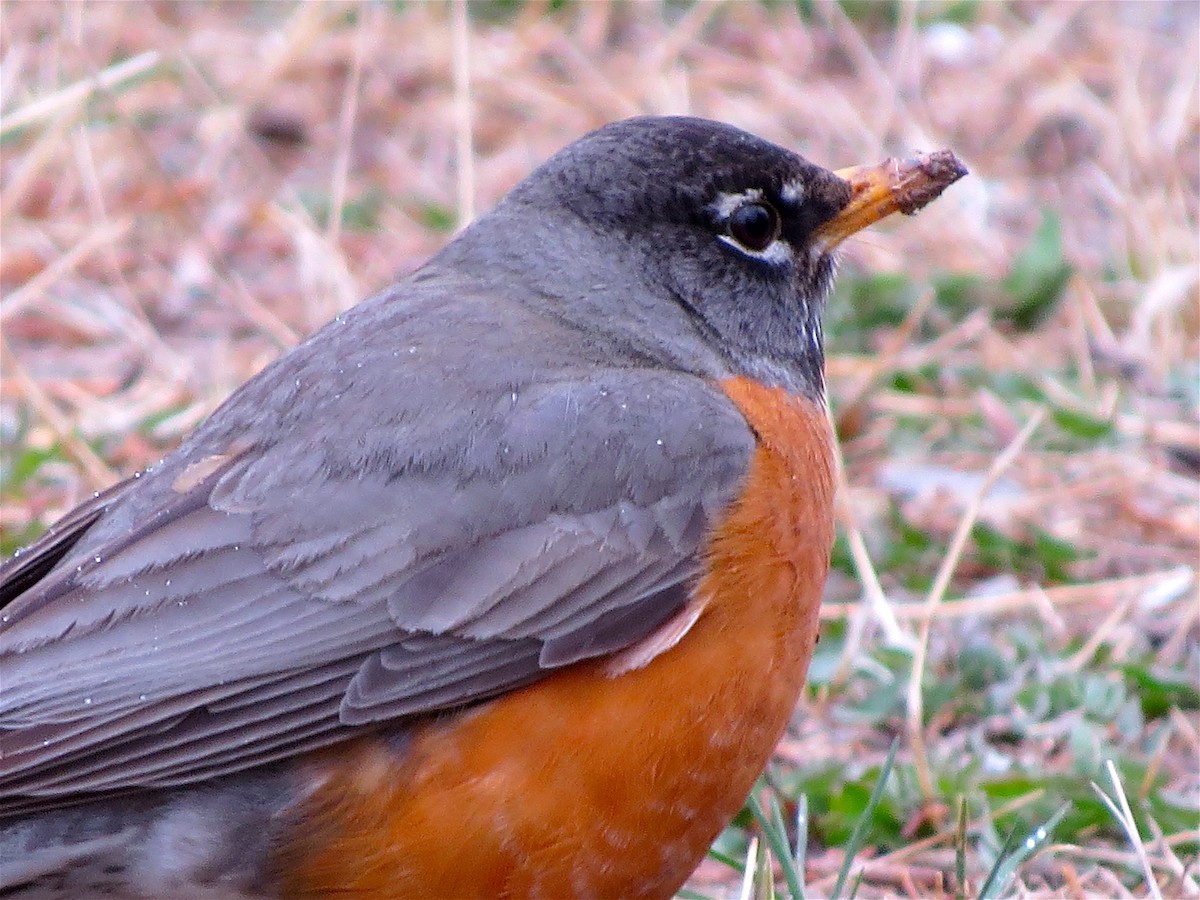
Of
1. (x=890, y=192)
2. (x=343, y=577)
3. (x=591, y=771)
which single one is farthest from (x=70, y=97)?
(x=591, y=771)

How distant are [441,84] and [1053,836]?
499 centimetres

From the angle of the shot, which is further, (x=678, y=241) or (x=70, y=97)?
(x=70, y=97)

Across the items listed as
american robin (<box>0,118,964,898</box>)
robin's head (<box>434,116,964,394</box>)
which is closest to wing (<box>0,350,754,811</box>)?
american robin (<box>0,118,964,898</box>)

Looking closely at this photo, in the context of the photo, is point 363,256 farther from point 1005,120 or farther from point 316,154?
point 1005,120

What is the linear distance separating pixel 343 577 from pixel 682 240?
1285mm

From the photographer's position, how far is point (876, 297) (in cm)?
641

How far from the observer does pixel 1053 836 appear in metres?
3.97

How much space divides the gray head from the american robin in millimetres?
201

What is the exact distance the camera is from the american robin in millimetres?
3164

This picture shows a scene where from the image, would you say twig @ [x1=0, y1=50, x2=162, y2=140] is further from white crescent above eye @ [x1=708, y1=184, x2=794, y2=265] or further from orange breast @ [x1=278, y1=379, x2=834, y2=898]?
orange breast @ [x1=278, y1=379, x2=834, y2=898]

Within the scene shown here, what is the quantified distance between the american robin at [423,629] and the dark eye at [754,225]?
0.46 meters

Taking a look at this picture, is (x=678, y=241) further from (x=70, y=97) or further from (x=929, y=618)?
(x=70, y=97)

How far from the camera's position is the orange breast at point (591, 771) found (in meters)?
3.20

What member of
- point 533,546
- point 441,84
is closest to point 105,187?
point 441,84
